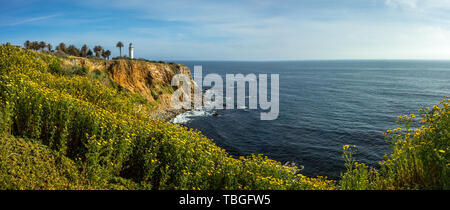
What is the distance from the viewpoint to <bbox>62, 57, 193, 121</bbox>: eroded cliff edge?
36875mm

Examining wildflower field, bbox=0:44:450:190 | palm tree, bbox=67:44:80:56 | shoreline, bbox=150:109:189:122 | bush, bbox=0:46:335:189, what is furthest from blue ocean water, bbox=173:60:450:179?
palm tree, bbox=67:44:80:56

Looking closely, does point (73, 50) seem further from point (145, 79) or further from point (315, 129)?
point (315, 129)

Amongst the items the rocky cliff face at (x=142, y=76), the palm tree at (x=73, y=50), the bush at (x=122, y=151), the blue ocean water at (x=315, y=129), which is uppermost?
the palm tree at (x=73, y=50)

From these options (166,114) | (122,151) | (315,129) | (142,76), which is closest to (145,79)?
(142,76)

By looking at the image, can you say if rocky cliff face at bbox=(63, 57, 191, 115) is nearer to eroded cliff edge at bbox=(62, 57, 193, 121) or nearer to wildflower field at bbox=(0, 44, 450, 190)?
eroded cliff edge at bbox=(62, 57, 193, 121)

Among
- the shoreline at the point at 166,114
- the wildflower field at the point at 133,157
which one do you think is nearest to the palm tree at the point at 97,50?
the shoreline at the point at 166,114

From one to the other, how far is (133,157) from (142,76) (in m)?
36.8

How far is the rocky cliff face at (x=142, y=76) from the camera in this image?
3722 centimetres

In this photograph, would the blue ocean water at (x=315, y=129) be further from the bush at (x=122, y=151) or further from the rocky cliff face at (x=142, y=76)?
the bush at (x=122, y=151)
